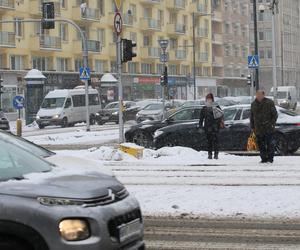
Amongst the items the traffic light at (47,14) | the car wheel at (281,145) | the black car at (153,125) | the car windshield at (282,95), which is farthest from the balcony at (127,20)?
the car wheel at (281,145)

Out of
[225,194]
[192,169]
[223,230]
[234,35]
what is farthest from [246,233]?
[234,35]

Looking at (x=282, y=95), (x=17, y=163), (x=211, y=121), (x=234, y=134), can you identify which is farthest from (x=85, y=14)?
(x=17, y=163)

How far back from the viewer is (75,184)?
5.05 metres

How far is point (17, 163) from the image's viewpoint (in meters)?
5.62

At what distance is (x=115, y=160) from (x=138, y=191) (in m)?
5.58

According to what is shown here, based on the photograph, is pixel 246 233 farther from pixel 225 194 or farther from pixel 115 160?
pixel 115 160

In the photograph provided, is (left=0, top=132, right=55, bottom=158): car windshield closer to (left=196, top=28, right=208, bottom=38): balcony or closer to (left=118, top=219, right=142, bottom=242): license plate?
(left=118, top=219, right=142, bottom=242): license plate

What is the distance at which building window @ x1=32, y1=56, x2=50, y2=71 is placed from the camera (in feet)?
190

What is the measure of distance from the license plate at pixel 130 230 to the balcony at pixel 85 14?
58101mm

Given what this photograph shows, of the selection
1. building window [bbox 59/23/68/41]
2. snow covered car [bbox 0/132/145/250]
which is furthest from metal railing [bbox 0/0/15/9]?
snow covered car [bbox 0/132/145/250]

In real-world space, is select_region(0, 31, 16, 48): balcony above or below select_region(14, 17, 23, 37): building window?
below

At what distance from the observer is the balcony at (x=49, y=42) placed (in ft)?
189

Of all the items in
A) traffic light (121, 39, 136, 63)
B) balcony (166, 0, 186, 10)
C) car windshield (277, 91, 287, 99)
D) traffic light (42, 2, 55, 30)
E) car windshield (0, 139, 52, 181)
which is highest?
balcony (166, 0, 186, 10)

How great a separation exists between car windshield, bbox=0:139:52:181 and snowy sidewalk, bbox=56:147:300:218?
371cm
